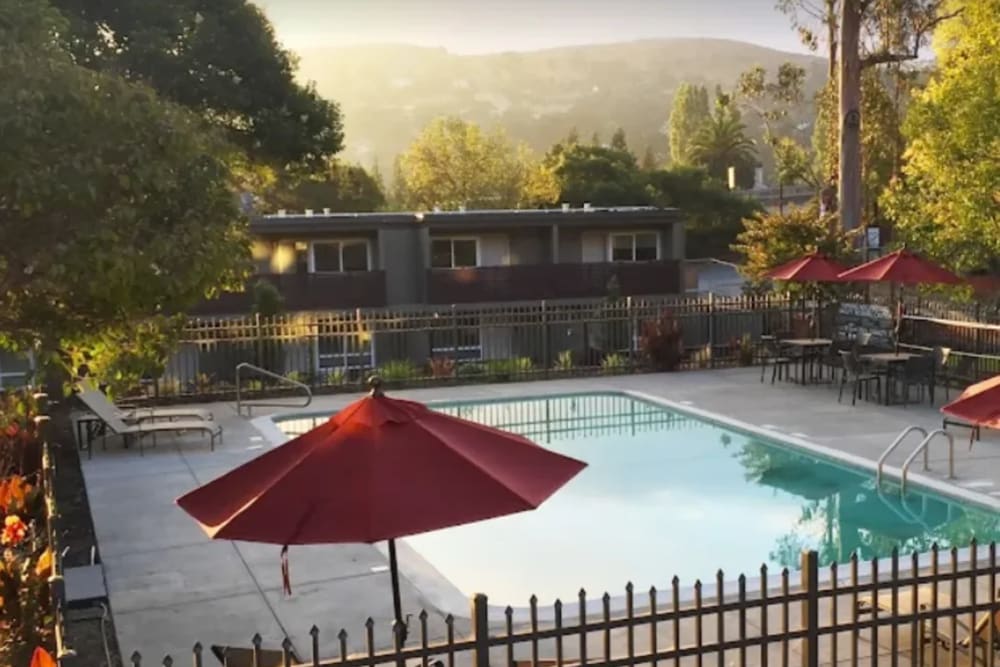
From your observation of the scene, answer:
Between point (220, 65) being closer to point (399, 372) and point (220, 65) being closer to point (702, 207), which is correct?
point (399, 372)

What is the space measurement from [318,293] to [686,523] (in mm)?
19899

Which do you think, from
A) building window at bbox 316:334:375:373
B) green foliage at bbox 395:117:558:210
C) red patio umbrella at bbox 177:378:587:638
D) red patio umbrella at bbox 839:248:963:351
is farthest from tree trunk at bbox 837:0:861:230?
green foliage at bbox 395:117:558:210

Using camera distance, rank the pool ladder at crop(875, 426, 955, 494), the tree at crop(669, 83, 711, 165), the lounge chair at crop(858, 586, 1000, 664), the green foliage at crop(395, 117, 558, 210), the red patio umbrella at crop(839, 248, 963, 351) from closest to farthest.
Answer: the lounge chair at crop(858, 586, 1000, 664) < the pool ladder at crop(875, 426, 955, 494) < the red patio umbrella at crop(839, 248, 963, 351) < the green foliage at crop(395, 117, 558, 210) < the tree at crop(669, 83, 711, 165)

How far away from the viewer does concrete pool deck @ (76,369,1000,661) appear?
717cm

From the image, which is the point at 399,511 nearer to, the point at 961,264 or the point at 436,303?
the point at 961,264

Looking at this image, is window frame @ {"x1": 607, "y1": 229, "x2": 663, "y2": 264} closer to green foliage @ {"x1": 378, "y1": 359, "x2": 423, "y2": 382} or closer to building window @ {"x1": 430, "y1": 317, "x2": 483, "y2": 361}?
building window @ {"x1": 430, "y1": 317, "x2": 483, "y2": 361}

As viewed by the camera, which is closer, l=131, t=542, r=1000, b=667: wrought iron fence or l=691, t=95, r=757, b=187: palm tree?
l=131, t=542, r=1000, b=667: wrought iron fence

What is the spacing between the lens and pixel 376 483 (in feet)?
14.6

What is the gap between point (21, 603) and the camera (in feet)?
22.4

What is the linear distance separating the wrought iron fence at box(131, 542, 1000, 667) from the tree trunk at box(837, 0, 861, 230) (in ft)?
62.5

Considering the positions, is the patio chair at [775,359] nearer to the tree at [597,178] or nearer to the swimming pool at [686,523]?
the swimming pool at [686,523]

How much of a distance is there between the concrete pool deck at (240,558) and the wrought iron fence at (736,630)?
514 mm

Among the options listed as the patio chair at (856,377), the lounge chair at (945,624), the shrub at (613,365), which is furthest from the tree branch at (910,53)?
the lounge chair at (945,624)

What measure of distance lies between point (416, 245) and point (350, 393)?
42.6 ft
